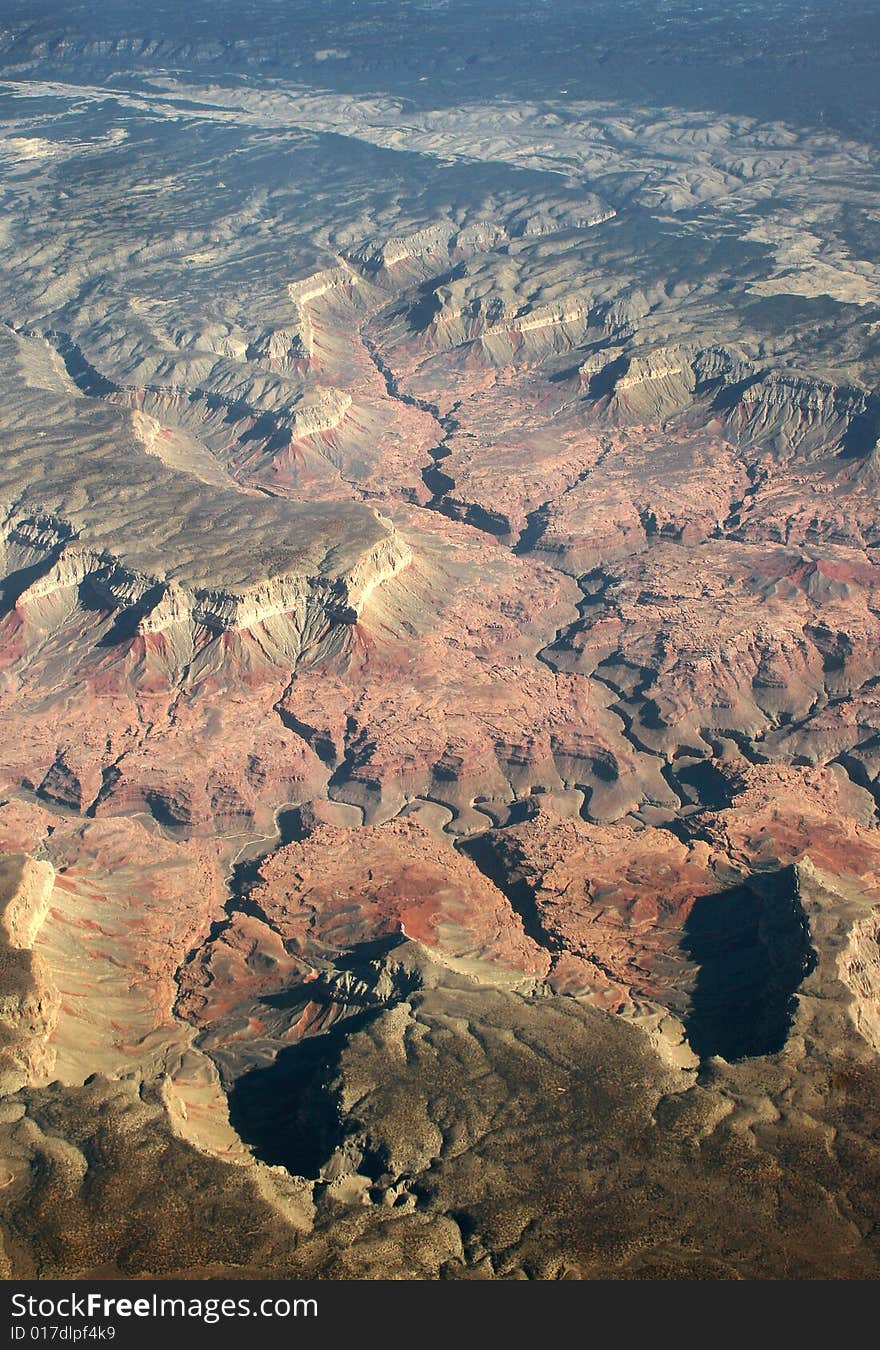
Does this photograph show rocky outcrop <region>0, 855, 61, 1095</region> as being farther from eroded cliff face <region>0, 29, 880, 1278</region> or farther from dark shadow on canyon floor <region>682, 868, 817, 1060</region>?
dark shadow on canyon floor <region>682, 868, 817, 1060</region>

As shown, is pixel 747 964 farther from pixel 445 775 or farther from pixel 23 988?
pixel 23 988

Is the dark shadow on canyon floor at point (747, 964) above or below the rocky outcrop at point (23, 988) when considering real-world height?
below

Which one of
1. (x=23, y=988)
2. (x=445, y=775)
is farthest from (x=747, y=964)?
(x=23, y=988)

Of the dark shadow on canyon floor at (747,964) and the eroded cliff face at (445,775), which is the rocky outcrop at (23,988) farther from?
the dark shadow on canyon floor at (747,964)

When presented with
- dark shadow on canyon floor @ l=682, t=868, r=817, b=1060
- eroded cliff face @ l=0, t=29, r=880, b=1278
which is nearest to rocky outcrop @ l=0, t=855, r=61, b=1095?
eroded cliff face @ l=0, t=29, r=880, b=1278

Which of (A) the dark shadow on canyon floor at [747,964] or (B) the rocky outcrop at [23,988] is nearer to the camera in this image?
(B) the rocky outcrop at [23,988]

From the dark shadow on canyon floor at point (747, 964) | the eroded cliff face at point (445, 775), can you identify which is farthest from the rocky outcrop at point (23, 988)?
the dark shadow on canyon floor at point (747, 964)

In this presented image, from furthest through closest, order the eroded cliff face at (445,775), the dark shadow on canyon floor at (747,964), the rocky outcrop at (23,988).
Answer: the dark shadow on canyon floor at (747,964) → the rocky outcrop at (23,988) → the eroded cliff face at (445,775)

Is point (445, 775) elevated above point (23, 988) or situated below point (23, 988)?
below
